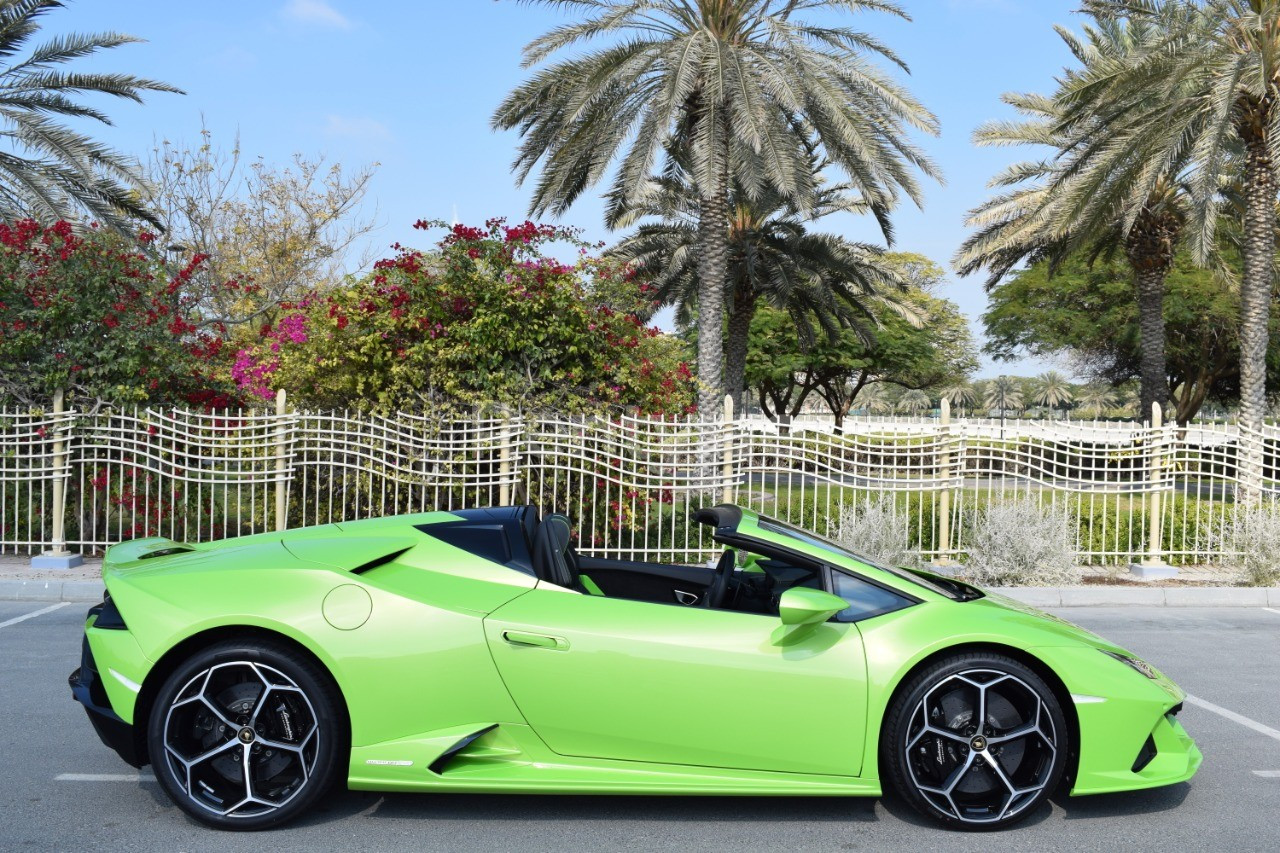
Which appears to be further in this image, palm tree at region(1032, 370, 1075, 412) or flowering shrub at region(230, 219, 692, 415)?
palm tree at region(1032, 370, 1075, 412)

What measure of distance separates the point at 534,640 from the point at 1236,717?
4268mm

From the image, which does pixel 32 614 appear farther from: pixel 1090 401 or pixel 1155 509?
pixel 1090 401

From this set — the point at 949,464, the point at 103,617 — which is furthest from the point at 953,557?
the point at 103,617

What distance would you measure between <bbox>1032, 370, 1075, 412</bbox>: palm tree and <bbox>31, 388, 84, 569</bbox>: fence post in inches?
5903

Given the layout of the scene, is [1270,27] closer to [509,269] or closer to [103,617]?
[509,269]

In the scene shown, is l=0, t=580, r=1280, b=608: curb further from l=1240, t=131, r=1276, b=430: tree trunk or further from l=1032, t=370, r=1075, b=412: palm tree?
l=1032, t=370, r=1075, b=412: palm tree

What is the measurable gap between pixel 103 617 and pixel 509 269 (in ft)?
27.0

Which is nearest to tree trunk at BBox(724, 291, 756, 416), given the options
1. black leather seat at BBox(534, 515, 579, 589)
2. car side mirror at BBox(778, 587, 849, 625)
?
black leather seat at BBox(534, 515, 579, 589)

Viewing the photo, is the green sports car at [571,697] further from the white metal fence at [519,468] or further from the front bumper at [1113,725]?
the white metal fence at [519,468]

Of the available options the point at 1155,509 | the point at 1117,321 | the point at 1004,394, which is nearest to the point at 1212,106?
the point at 1155,509

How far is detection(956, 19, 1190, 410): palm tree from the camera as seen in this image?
16.0 metres

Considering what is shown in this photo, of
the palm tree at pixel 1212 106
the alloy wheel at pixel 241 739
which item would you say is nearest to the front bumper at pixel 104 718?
the alloy wheel at pixel 241 739

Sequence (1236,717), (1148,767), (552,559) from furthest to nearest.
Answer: (1236,717) → (552,559) → (1148,767)

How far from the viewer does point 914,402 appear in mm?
108875
